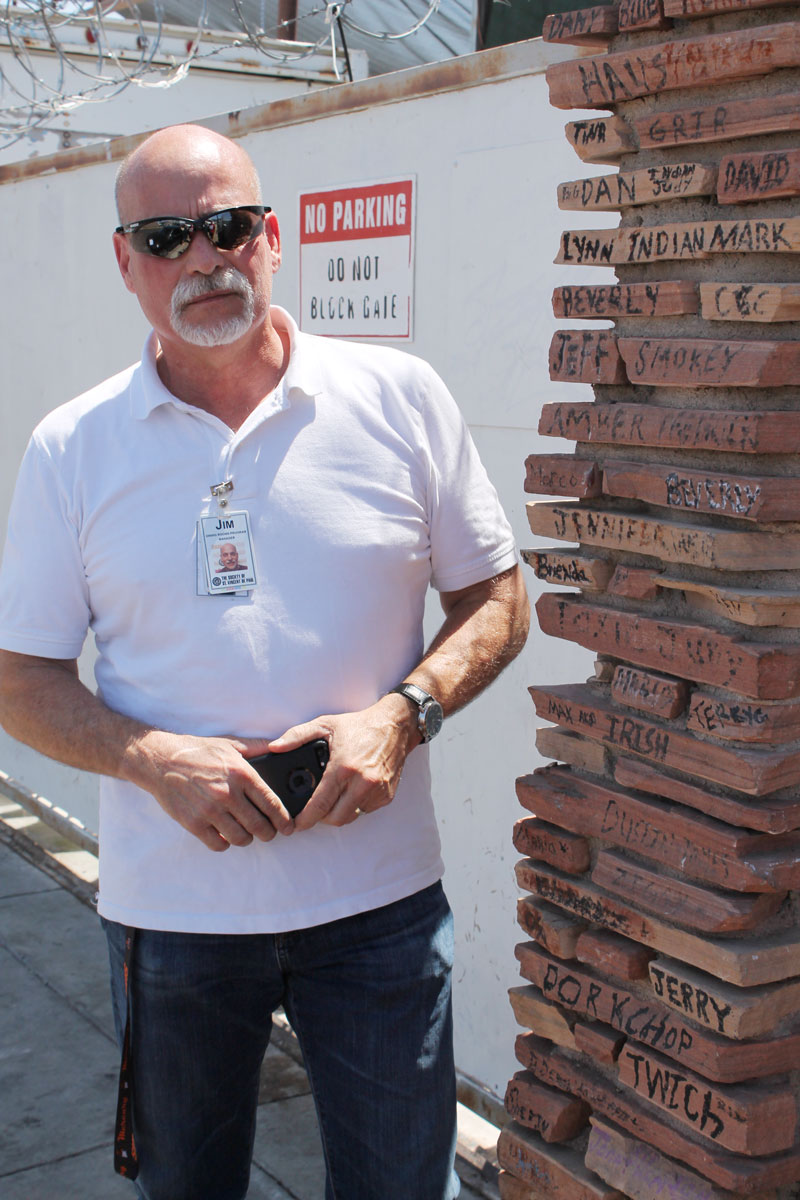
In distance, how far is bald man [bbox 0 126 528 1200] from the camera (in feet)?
7.22

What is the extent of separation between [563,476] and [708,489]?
11.2 inches

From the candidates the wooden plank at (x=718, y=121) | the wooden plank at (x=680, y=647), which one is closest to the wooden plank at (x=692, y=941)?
the wooden plank at (x=680, y=647)

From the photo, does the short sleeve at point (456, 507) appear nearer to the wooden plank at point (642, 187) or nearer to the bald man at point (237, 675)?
the bald man at point (237, 675)

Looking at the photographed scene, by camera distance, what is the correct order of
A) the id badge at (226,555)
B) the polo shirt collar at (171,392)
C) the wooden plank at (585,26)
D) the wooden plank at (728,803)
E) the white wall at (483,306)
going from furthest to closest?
1. the white wall at (483,306)
2. the polo shirt collar at (171,392)
3. the id badge at (226,555)
4. the wooden plank at (585,26)
5. the wooden plank at (728,803)

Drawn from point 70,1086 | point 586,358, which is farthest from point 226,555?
point 70,1086

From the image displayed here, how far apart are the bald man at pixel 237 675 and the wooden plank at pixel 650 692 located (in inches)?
15.4

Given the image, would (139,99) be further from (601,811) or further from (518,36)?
(601,811)

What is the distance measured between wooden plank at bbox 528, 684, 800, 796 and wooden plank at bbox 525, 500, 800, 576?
94 millimetres

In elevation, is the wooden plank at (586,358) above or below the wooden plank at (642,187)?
below

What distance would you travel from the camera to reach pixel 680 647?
6.10 feet

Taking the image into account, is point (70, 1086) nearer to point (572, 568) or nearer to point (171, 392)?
point (171, 392)

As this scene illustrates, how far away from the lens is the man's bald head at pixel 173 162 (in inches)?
90.5

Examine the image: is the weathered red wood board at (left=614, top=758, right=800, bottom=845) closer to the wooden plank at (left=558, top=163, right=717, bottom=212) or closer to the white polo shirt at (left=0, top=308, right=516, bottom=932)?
the white polo shirt at (left=0, top=308, right=516, bottom=932)

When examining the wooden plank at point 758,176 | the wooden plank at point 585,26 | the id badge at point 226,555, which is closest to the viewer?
the wooden plank at point 758,176
